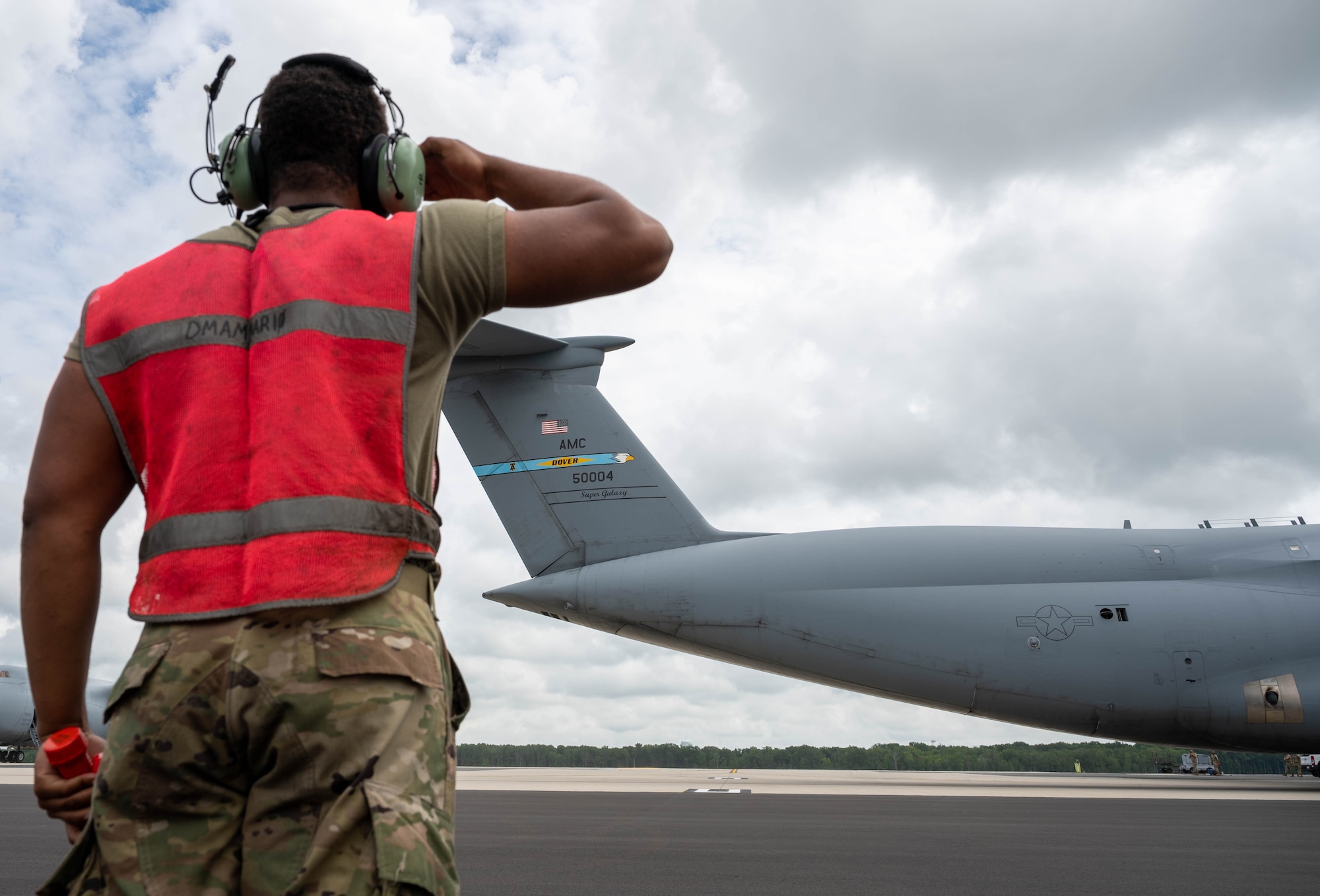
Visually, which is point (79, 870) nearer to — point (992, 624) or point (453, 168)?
point (453, 168)

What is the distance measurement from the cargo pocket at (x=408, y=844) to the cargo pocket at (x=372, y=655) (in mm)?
148

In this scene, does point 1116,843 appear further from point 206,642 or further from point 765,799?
point 206,642

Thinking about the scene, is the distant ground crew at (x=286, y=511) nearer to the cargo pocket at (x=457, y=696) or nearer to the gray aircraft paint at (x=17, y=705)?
the cargo pocket at (x=457, y=696)

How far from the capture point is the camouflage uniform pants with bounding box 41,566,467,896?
120cm

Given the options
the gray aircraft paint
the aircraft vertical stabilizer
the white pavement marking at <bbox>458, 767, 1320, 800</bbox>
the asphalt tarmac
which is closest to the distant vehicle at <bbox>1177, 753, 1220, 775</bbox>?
the white pavement marking at <bbox>458, 767, 1320, 800</bbox>

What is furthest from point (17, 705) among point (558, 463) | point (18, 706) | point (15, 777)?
point (558, 463)

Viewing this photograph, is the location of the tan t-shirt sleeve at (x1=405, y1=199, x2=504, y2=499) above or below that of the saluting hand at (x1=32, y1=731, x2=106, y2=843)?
above

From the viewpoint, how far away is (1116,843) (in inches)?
244

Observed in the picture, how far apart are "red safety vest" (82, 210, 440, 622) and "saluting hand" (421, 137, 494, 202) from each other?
318mm

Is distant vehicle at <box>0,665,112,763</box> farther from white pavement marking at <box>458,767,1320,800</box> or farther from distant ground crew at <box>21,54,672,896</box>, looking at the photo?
distant ground crew at <box>21,54,672,896</box>

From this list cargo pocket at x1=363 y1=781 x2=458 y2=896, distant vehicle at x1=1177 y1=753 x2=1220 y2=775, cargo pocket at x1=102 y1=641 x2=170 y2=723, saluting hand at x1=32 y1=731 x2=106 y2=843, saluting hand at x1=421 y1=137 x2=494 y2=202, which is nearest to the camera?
cargo pocket at x1=363 y1=781 x2=458 y2=896

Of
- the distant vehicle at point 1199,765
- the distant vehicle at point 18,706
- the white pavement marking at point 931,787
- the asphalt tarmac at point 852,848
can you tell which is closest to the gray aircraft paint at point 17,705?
the distant vehicle at point 18,706

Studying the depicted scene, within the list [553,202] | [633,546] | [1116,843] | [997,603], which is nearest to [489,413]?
[633,546]

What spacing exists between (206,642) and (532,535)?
9510mm
